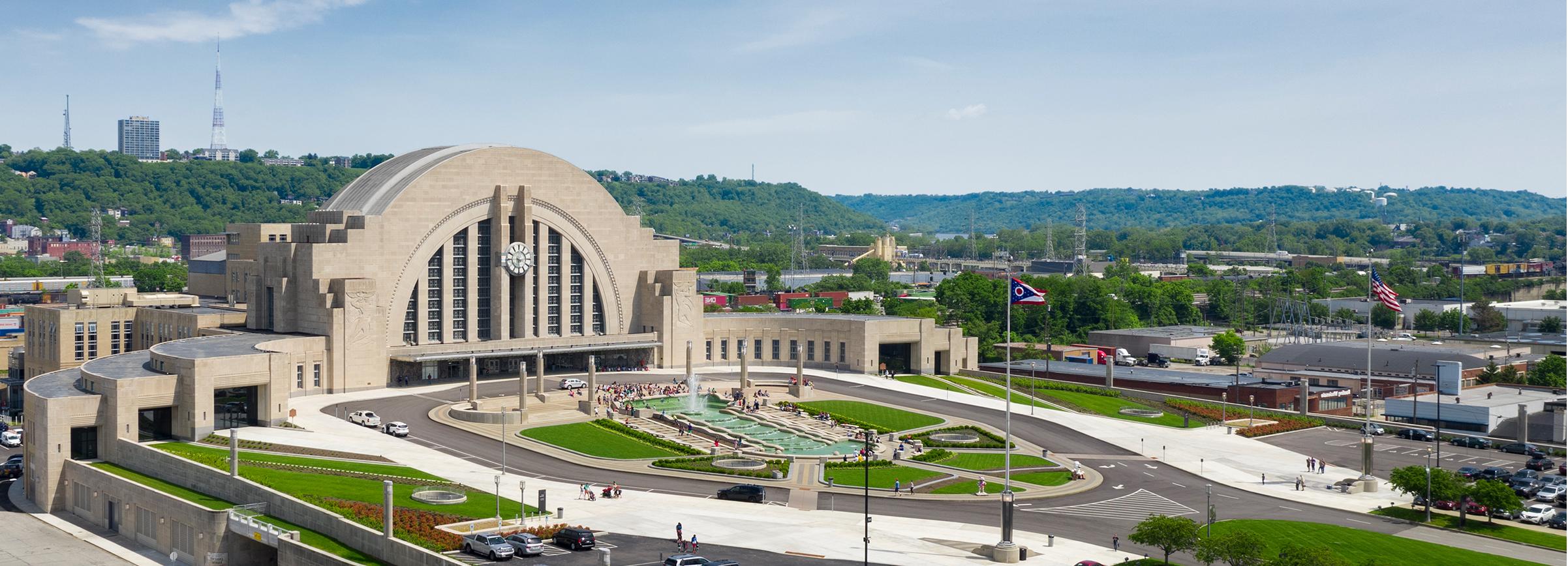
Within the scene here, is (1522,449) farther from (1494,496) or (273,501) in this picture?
(273,501)

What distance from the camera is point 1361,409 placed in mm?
137750

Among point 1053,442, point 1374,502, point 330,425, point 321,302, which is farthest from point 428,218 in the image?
point 1374,502

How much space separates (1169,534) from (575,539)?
95.6 ft

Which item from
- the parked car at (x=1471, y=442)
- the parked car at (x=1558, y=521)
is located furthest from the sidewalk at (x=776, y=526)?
the parked car at (x=1471, y=442)

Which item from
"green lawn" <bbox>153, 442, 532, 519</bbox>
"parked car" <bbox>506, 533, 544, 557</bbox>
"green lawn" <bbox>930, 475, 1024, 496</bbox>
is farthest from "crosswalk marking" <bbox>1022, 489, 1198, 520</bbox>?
"green lawn" <bbox>153, 442, 532, 519</bbox>

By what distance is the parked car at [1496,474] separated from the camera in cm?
10012

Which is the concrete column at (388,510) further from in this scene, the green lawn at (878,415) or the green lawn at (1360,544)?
the green lawn at (878,415)

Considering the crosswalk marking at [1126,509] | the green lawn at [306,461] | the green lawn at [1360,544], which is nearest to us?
the green lawn at [1360,544]

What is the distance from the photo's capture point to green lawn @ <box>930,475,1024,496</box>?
9225cm

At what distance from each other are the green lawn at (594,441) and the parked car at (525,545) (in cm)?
2567

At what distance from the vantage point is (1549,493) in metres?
93.4

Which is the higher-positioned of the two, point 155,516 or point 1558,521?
point 1558,521

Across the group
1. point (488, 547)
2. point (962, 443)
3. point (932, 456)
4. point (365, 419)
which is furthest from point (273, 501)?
point (962, 443)

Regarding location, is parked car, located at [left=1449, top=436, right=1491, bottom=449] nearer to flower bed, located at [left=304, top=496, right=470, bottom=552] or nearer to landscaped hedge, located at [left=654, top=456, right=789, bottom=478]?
landscaped hedge, located at [left=654, top=456, right=789, bottom=478]
